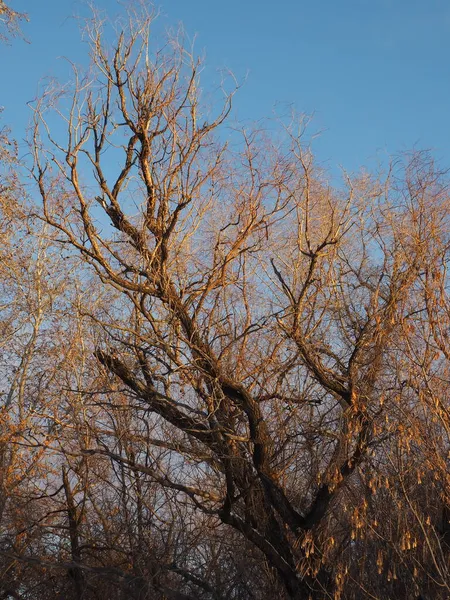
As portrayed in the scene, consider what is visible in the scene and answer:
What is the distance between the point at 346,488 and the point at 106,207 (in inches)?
155

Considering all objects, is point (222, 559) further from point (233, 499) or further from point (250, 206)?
point (250, 206)

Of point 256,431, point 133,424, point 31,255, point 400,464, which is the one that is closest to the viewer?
point 400,464

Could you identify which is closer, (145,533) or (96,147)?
(96,147)

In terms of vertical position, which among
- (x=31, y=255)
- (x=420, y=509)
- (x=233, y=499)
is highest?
(x=31, y=255)

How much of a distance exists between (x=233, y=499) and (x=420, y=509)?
1.97 meters

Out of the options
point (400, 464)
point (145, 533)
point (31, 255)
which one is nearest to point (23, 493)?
point (145, 533)

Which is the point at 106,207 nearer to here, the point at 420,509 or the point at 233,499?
the point at 233,499

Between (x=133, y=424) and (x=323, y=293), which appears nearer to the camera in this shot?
(x=323, y=293)

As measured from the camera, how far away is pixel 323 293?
24.4ft

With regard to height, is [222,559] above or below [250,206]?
below

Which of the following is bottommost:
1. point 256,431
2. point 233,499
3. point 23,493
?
point 233,499

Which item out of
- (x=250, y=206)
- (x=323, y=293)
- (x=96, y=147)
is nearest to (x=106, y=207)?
(x=96, y=147)

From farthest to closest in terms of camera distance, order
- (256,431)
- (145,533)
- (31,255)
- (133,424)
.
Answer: (31,255) < (133,424) < (145,533) < (256,431)

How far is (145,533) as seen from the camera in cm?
830
